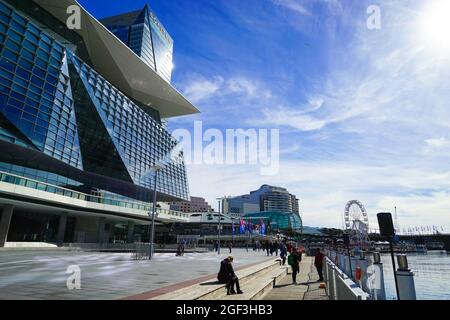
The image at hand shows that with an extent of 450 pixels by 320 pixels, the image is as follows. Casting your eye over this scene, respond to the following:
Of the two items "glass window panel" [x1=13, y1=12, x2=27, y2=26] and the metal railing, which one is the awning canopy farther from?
the metal railing

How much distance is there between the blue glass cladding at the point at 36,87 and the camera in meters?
34.5

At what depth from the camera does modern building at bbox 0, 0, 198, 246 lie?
35156mm

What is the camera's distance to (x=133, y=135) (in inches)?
2387

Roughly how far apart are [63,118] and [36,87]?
562 cm

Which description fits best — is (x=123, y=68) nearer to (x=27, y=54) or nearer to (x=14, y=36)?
(x=27, y=54)

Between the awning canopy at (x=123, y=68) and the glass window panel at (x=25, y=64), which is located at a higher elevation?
the awning canopy at (x=123, y=68)

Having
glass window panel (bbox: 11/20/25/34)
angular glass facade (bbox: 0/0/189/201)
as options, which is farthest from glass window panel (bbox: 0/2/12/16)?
glass window panel (bbox: 11/20/25/34)

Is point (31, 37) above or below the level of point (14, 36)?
above

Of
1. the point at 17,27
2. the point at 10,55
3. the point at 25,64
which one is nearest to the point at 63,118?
the point at 25,64

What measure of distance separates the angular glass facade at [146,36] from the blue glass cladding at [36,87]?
46.8 meters

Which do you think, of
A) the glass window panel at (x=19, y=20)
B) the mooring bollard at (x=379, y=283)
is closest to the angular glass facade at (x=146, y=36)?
the glass window panel at (x=19, y=20)

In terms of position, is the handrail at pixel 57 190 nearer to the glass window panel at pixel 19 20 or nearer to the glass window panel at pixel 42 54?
the glass window panel at pixel 42 54
